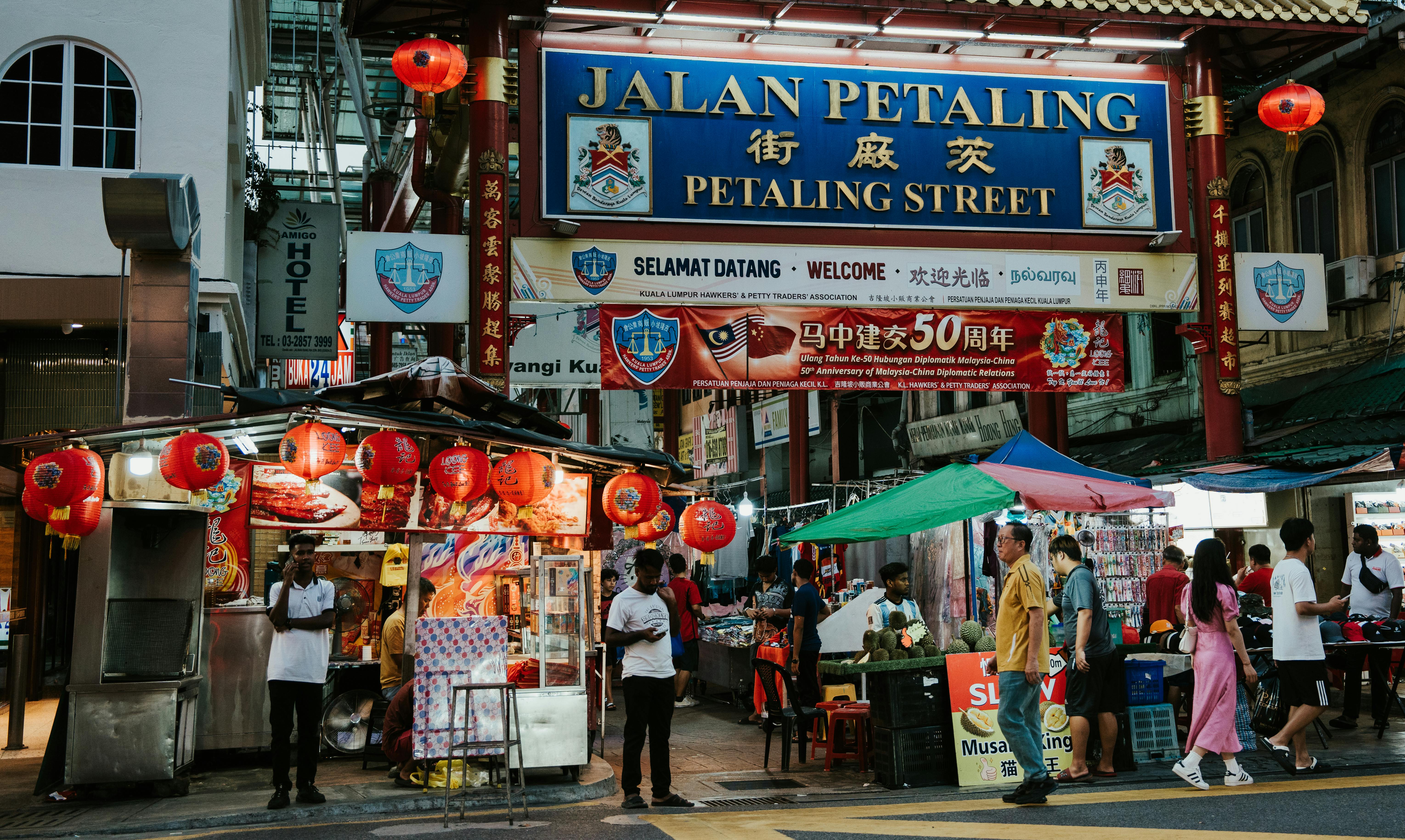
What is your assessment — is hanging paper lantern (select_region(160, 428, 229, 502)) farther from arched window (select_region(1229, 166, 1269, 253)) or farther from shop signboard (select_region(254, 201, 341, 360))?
arched window (select_region(1229, 166, 1269, 253))

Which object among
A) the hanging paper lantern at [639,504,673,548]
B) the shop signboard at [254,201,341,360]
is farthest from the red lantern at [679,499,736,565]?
the shop signboard at [254,201,341,360]

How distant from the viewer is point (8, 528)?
647 inches

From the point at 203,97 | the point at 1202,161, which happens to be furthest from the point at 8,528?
the point at 1202,161

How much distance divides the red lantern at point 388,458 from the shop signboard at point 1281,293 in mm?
10347

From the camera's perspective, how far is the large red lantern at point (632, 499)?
12375 millimetres

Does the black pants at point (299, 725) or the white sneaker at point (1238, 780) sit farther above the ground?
the black pants at point (299, 725)

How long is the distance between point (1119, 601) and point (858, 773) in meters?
5.46

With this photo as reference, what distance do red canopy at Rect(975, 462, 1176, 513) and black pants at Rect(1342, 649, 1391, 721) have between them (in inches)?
90.9

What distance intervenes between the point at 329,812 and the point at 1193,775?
6.38 meters

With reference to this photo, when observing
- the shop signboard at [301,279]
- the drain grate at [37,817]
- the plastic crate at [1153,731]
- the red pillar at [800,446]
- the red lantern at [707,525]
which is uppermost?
the shop signboard at [301,279]

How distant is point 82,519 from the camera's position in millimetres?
9836

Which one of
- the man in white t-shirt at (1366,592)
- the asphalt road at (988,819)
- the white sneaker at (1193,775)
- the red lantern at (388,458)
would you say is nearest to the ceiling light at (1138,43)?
the man in white t-shirt at (1366,592)

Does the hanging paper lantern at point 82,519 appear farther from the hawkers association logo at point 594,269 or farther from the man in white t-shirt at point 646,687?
the hawkers association logo at point 594,269

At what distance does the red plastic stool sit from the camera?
10812 mm
